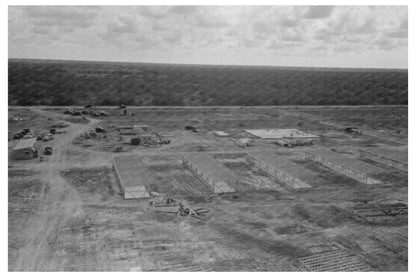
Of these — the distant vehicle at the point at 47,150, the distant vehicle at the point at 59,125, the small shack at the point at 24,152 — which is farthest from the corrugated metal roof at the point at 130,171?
the distant vehicle at the point at 59,125

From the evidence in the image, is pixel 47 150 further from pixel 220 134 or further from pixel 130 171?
pixel 220 134

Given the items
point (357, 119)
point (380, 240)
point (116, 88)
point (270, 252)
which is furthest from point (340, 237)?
point (116, 88)

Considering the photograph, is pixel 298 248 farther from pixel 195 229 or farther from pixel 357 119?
pixel 357 119

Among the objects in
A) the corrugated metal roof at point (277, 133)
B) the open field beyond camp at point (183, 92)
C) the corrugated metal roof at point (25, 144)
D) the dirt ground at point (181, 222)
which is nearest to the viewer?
the dirt ground at point (181, 222)

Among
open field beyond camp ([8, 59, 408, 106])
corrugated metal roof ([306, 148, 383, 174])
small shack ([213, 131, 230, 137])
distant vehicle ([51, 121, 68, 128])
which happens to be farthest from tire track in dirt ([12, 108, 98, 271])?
open field beyond camp ([8, 59, 408, 106])

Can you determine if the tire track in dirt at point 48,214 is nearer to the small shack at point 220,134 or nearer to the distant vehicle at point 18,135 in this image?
the distant vehicle at point 18,135

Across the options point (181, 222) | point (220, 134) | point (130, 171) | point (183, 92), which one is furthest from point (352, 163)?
point (183, 92)
